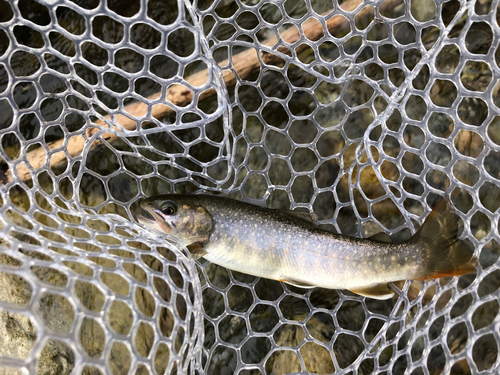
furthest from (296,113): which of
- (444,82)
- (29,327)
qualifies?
(29,327)

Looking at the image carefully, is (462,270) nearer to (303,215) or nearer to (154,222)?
(303,215)

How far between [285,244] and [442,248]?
0.88 m

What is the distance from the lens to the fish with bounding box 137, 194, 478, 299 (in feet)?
7.23

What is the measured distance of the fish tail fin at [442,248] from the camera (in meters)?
2.13

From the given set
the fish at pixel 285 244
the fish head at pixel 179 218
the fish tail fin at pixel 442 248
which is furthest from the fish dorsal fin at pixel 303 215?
the fish tail fin at pixel 442 248

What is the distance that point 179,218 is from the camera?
89.1 inches

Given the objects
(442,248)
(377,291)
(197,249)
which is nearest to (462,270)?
(442,248)

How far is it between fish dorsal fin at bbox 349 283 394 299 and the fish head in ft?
3.23

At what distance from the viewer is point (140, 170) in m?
2.85

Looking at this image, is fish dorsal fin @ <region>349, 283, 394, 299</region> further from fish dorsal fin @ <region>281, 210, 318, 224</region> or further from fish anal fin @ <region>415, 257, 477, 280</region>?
fish dorsal fin @ <region>281, 210, 318, 224</region>

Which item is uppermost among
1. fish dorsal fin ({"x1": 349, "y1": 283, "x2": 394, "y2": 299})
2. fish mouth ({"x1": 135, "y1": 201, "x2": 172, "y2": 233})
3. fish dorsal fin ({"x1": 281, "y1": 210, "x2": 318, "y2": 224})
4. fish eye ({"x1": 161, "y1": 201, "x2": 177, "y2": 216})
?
fish eye ({"x1": 161, "y1": 201, "x2": 177, "y2": 216})

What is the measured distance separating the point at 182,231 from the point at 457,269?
1.56 metres

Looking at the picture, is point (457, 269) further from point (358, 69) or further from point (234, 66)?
point (234, 66)

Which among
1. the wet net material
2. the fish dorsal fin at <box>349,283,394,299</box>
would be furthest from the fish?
the wet net material
